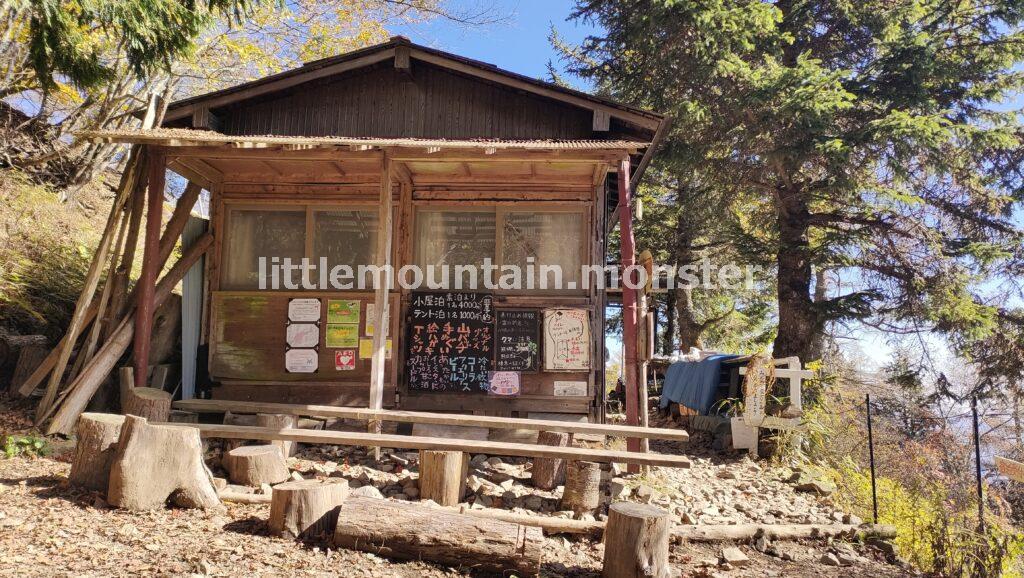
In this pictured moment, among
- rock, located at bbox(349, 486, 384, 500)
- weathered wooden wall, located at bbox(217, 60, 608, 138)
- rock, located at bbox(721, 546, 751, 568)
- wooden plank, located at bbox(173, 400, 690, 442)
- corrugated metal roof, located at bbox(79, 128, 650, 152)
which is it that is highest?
weathered wooden wall, located at bbox(217, 60, 608, 138)

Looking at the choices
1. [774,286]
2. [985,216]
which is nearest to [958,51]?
[985,216]

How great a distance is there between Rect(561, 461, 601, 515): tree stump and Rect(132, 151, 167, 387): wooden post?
524cm

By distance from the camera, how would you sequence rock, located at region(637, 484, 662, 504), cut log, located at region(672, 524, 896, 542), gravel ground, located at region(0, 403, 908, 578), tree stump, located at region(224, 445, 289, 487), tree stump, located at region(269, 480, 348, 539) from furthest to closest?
rock, located at region(637, 484, 662, 504)
tree stump, located at region(224, 445, 289, 487)
cut log, located at region(672, 524, 896, 542)
tree stump, located at region(269, 480, 348, 539)
gravel ground, located at region(0, 403, 908, 578)

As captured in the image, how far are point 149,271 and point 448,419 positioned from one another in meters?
4.25

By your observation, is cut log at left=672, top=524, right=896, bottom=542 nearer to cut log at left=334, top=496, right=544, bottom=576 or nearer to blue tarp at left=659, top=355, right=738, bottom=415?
cut log at left=334, top=496, right=544, bottom=576

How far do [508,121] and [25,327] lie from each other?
7617mm

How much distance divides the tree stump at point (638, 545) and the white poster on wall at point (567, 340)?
3.88 meters

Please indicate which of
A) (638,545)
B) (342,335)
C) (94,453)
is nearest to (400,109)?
(342,335)

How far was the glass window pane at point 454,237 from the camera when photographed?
339 inches

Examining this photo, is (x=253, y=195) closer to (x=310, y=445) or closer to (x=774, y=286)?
(x=310, y=445)

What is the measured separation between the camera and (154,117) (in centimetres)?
902

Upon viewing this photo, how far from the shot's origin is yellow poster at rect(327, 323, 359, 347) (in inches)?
333

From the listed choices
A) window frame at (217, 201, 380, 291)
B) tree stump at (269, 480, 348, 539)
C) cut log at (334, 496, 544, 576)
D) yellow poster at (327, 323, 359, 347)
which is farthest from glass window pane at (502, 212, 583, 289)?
tree stump at (269, 480, 348, 539)

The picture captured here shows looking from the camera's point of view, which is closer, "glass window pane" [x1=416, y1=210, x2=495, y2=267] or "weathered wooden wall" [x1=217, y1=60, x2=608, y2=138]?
"glass window pane" [x1=416, y1=210, x2=495, y2=267]
